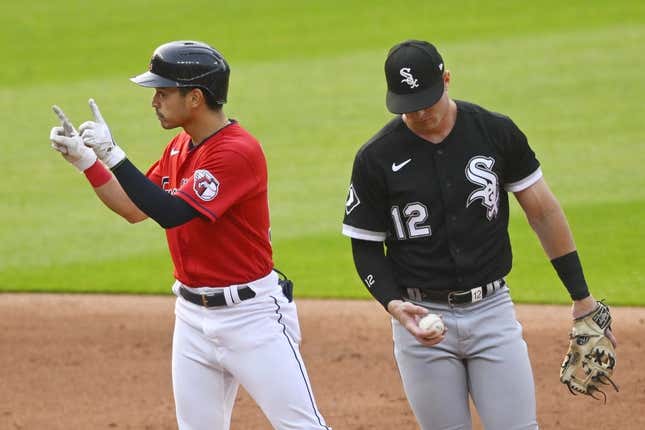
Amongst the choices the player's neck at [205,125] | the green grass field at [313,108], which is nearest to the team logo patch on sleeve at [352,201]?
the player's neck at [205,125]

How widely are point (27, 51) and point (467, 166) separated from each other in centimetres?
1399

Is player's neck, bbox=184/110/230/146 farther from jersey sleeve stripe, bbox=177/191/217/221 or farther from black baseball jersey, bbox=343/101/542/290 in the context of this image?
black baseball jersey, bbox=343/101/542/290

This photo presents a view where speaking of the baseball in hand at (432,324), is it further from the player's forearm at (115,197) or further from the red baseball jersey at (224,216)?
the player's forearm at (115,197)

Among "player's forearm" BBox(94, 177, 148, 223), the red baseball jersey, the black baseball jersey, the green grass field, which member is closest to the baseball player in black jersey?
the black baseball jersey

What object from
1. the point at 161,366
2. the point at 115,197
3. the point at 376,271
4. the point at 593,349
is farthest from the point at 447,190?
the point at 161,366

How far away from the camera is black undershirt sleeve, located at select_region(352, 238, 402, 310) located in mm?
4230

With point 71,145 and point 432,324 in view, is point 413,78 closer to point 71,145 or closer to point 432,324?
point 432,324

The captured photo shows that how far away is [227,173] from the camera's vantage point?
4.34 meters

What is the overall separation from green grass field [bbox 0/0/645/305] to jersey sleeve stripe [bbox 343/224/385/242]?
4.22 m

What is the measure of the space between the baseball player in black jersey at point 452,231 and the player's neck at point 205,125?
0.64 m

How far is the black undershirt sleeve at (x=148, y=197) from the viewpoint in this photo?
4.18 metres

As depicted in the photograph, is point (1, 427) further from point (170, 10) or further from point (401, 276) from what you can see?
point (170, 10)

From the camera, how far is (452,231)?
420cm

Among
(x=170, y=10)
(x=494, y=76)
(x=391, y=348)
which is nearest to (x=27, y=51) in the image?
(x=170, y=10)
